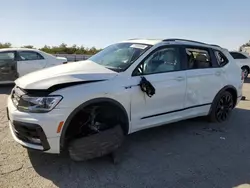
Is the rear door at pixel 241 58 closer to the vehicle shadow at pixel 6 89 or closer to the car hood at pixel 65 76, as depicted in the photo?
the vehicle shadow at pixel 6 89

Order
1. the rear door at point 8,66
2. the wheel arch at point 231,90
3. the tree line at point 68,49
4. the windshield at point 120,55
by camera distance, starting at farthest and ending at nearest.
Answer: the tree line at point 68,49 < the rear door at point 8,66 < the wheel arch at point 231,90 < the windshield at point 120,55

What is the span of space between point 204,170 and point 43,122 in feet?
7.35

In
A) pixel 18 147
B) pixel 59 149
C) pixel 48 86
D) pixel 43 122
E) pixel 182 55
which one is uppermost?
pixel 182 55

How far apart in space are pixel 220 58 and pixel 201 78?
939 mm

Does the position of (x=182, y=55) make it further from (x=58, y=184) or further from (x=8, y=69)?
(x=8, y=69)

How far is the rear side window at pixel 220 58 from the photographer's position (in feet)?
17.8

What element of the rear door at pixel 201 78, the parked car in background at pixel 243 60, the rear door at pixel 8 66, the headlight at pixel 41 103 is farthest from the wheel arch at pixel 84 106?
the parked car in background at pixel 243 60

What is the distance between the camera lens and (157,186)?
3109mm

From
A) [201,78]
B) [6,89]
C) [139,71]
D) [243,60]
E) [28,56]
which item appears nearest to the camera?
[139,71]

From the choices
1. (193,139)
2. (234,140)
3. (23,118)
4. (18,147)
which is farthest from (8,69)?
(234,140)

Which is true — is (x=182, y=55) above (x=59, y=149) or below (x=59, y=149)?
above

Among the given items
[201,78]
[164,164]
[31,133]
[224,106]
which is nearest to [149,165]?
[164,164]

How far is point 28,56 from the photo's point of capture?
384 inches

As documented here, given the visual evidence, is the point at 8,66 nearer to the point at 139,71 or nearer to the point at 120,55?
the point at 120,55
